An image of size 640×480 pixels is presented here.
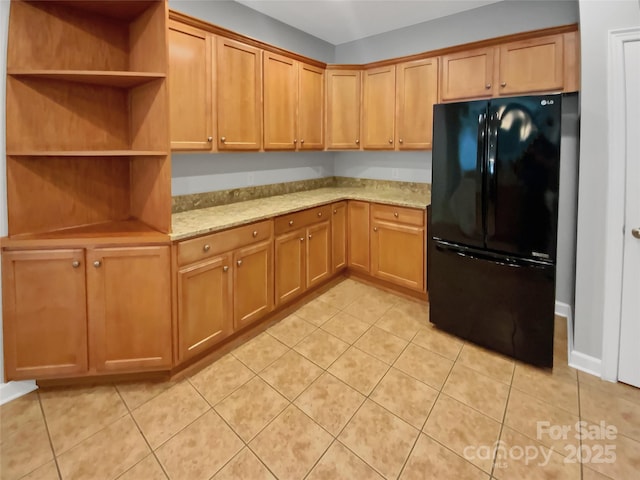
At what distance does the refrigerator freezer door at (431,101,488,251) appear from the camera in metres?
2.32

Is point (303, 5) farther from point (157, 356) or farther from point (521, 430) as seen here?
point (521, 430)

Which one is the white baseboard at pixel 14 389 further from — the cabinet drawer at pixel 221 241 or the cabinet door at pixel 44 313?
the cabinet drawer at pixel 221 241

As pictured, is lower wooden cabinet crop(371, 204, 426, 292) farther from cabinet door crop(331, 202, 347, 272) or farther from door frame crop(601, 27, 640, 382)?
door frame crop(601, 27, 640, 382)

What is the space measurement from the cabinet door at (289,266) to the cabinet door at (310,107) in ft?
3.28

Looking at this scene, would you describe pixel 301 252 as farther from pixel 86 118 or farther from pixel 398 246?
pixel 86 118

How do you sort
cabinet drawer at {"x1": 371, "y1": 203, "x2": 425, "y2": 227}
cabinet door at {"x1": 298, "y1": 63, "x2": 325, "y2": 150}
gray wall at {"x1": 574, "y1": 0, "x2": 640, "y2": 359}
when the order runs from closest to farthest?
gray wall at {"x1": 574, "y1": 0, "x2": 640, "y2": 359} < cabinet drawer at {"x1": 371, "y1": 203, "x2": 425, "y2": 227} < cabinet door at {"x1": 298, "y1": 63, "x2": 325, "y2": 150}

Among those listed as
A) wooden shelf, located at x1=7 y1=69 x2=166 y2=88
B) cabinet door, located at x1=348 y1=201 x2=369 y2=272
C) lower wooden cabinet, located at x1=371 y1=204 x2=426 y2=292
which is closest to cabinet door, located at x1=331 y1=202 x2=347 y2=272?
cabinet door, located at x1=348 y1=201 x2=369 y2=272

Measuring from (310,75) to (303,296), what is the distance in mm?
2145

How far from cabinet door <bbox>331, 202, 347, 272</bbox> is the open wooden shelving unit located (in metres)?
1.76

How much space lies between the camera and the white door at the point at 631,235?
1959 millimetres

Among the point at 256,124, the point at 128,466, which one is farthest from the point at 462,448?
the point at 256,124

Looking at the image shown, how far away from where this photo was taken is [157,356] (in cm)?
214

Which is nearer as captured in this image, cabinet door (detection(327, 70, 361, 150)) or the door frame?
the door frame

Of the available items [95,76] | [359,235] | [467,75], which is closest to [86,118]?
[95,76]
